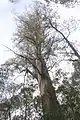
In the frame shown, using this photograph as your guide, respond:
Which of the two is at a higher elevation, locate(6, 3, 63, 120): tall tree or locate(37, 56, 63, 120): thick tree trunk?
locate(6, 3, 63, 120): tall tree

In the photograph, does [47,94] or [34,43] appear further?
[34,43]

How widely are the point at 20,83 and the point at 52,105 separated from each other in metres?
3.81

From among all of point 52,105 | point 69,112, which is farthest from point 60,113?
point 52,105

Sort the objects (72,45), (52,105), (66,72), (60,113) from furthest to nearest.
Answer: (66,72)
(72,45)
(52,105)
(60,113)

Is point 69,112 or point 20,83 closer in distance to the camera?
point 69,112

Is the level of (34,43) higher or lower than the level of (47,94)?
higher

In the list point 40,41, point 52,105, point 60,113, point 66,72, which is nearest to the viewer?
point 60,113

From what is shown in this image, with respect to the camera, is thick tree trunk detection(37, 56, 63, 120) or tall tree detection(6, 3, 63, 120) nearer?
thick tree trunk detection(37, 56, 63, 120)

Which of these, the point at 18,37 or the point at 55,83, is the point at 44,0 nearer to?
the point at 18,37

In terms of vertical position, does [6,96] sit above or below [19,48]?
below

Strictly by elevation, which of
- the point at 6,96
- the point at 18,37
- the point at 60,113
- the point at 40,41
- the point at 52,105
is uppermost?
the point at 18,37

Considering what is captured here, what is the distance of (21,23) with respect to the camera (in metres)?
9.90

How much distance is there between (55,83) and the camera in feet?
33.6

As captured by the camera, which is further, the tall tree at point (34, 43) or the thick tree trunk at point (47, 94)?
the tall tree at point (34, 43)
